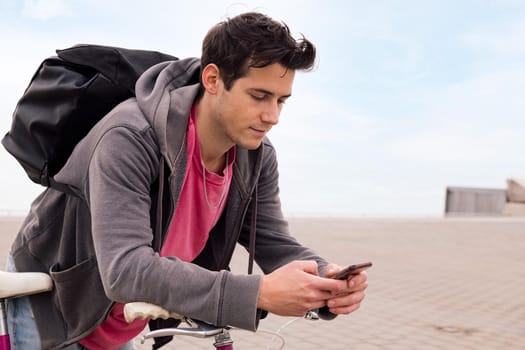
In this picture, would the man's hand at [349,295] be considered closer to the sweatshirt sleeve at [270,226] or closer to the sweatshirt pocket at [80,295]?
the sweatshirt sleeve at [270,226]

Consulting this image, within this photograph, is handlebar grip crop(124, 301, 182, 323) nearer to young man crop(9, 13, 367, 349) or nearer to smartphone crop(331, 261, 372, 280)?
young man crop(9, 13, 367, 349)

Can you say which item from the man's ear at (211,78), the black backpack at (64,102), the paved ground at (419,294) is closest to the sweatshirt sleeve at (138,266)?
the black backpack at (64,102)

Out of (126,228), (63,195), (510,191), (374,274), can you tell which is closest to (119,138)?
(126,228)

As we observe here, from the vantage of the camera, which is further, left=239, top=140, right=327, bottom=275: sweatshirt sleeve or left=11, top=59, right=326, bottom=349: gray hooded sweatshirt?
left=239, top=140, right=327, bottom=275: sweatshirt sleeve

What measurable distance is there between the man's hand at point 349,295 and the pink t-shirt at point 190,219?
0.60 m

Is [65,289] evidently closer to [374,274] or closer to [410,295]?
[410,295]

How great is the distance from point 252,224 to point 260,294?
0.70m

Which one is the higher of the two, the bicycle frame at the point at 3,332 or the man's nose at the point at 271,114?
the man's nose at the point at 271,114

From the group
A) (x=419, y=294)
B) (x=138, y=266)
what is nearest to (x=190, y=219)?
(x=138, y=266)

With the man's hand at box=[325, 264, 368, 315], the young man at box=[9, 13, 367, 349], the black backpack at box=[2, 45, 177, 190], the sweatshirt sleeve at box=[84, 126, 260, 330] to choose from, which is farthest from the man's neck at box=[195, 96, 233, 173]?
the man's hand at box=[325, 264, 368, 315]

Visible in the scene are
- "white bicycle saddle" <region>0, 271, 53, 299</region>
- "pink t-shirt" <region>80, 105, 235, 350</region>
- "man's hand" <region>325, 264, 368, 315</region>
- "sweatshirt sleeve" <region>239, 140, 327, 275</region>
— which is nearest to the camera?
"man's hand" <region>325, 264, 368, 315</region>

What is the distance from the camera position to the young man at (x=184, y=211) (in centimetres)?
163

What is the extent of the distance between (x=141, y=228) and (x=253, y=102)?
52cm

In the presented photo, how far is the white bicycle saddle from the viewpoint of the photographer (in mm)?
2024
